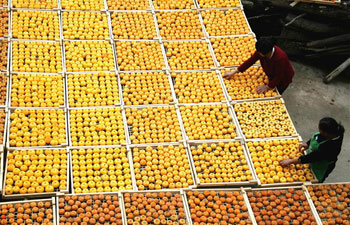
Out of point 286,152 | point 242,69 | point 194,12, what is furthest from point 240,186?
point 194,12

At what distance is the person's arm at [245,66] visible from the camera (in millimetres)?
6824

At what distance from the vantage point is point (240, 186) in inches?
229

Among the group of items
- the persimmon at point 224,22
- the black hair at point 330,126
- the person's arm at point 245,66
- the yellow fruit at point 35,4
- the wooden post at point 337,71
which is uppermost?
the yellow fruit at point 35,4

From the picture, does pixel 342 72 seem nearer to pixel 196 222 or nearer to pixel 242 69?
pixel 242 69

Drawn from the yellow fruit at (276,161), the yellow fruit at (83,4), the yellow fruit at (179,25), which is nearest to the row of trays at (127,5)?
the yellow fruit at (83,4)

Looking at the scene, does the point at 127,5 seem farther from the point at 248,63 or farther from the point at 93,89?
the point at 248,63

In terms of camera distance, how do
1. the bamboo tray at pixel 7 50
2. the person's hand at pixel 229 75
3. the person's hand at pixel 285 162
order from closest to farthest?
1. the person's hand at pixel 285 162
2. the bamboo tray at pixel 7 50
3. the person's hand at pixel 229 75

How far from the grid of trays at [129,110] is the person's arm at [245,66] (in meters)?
0.21

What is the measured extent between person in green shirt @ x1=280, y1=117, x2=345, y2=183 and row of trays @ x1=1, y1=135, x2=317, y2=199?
17 centimetres

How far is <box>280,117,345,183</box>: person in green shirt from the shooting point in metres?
5.00

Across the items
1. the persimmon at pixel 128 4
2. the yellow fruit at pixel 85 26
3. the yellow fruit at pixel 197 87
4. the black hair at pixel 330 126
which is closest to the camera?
the black hair at pixel 330 126

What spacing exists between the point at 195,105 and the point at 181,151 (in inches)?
40.0

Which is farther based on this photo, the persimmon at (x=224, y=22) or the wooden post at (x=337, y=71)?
the wooden post at (x=337, y=71)

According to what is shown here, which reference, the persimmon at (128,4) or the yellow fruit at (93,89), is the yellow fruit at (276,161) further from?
the persimmon at (128,4)
